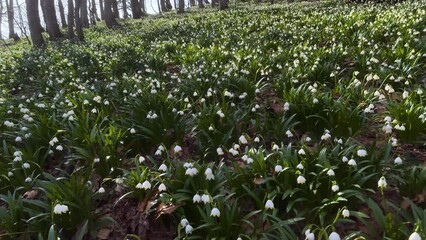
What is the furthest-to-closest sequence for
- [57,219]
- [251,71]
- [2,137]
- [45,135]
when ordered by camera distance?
[251,71] < [2,137] < [45,135] < [57,219]

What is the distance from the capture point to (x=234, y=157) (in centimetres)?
434

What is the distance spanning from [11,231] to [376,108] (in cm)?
437

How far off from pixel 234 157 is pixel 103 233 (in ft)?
5.51

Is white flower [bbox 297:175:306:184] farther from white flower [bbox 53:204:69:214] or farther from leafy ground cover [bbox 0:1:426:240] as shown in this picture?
white flower [bbox 53:204:69:214]

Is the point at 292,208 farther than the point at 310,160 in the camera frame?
No

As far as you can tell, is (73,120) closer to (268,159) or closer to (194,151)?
(194,151)

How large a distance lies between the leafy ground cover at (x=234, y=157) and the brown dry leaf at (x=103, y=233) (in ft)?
0.05

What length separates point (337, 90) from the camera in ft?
17.3

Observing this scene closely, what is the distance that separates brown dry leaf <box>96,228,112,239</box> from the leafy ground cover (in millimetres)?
16

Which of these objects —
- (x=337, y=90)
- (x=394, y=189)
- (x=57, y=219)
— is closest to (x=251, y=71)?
(x=337, y=90)

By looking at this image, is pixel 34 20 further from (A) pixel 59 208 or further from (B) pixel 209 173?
(B) pixel 209 173

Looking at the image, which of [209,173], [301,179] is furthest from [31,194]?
[301,179]

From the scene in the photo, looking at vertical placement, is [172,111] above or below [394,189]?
above

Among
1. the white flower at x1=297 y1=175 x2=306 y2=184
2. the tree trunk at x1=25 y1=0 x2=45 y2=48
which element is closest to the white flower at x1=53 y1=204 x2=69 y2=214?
the white flower at x1=297 y1=175 x2=306 y2=184
